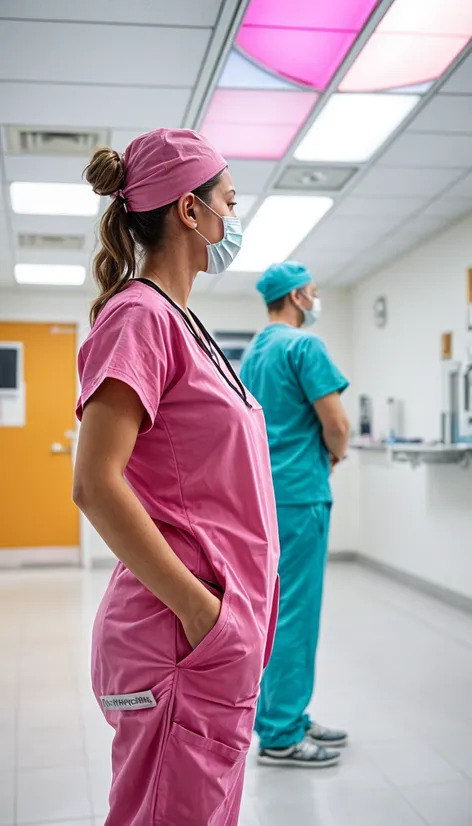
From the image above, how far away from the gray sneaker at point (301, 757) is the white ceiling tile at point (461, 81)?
2.51 meters

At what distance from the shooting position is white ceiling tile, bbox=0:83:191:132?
3.18 m

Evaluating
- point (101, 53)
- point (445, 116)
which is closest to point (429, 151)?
point (445, 116)

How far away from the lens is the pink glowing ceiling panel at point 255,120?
327 cm

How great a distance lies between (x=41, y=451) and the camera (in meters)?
7.29

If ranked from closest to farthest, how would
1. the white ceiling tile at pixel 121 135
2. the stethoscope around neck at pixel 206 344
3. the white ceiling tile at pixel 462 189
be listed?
1. the stethoscope around neck at pixel 206 344
2. the white ceiling tile at pixel 121 135
3. the white ceiling tile at pixel 462 189

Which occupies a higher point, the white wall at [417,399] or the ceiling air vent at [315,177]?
the ceiling air vent at [315,177]

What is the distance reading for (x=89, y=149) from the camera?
3.84 metres

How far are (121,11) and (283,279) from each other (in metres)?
1.01

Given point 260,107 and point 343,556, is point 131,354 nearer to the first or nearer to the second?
point 260,107

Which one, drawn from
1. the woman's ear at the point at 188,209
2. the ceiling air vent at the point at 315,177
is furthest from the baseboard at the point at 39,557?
the woman's ear at the point at 188,209

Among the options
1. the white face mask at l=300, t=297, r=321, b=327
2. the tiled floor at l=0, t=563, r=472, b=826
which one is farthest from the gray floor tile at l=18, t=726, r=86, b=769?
the white face mask at l=300, t=297, r=321, b=327

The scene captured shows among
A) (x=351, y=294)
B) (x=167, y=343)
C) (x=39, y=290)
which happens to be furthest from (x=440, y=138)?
(x=39, y=290)

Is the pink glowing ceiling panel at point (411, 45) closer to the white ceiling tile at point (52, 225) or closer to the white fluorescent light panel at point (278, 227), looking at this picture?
the white fluorescent light panel at point (278, 227)

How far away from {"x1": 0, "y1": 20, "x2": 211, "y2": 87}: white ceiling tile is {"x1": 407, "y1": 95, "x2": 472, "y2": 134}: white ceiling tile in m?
1.05
